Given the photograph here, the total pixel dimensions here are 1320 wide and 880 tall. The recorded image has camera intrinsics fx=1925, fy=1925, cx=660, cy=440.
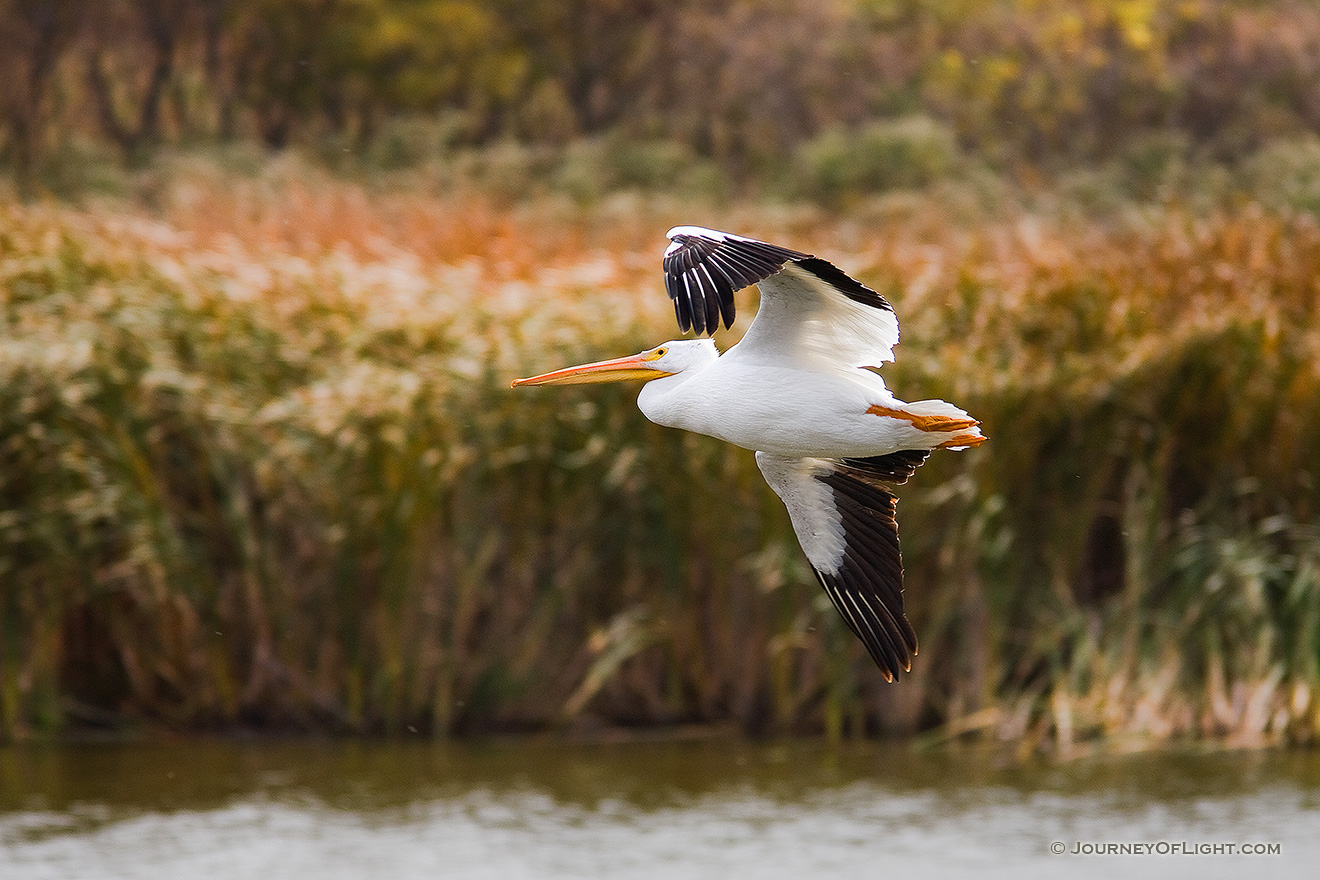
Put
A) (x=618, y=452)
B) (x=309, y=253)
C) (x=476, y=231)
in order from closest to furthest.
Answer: (x=618, y=452), (x=309, y=253), (x=476, y=231)

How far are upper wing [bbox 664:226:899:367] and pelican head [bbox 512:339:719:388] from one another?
0.59 feet

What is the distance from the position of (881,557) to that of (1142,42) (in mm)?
18231

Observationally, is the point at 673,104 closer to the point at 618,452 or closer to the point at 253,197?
the point at 253,197

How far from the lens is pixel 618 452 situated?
8789 millimetres

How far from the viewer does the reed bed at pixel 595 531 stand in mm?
8688

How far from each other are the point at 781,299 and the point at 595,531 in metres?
3.97

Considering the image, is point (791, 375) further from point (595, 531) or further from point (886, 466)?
point (595, 531)

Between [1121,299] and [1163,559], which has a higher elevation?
[1121,299]

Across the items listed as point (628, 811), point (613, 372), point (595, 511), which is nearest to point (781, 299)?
point (613, 372)

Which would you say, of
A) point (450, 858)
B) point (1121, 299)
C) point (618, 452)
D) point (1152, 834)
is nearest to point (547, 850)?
point (450, 858)

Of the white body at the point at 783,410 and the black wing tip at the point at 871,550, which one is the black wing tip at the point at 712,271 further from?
the black wing tip at the point at 871,550

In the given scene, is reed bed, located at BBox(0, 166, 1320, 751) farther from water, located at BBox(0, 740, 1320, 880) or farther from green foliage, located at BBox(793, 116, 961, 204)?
green foliage, located at BBox(793, 116, 961, 204)

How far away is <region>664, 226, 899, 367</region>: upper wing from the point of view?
4.46 m

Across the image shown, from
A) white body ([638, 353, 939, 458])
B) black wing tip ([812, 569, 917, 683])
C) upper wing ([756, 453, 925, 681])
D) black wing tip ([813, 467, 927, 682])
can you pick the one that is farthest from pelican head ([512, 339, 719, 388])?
black wing tip ([812, 569, 917, 683])
